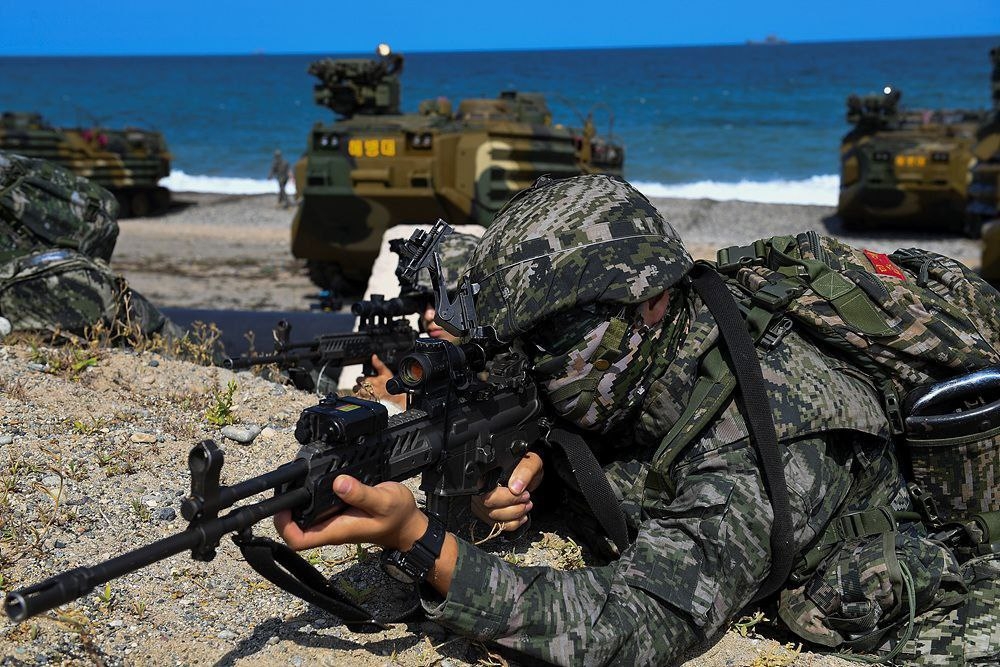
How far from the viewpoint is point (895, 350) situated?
2.71 meters

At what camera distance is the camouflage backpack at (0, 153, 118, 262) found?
5.06m

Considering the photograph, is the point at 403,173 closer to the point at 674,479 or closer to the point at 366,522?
the point at 674,479

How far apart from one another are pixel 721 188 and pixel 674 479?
31.3 metres

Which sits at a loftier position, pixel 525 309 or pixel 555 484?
pixel 525 309

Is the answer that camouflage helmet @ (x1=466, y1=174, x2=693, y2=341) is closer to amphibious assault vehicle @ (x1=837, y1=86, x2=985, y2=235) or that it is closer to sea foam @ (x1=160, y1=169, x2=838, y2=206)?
amphibious assault vehicle @ (x1=837, y1=86, x2=985, y2=235)

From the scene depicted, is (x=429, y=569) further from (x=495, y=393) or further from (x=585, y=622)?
(x=495, y=393)

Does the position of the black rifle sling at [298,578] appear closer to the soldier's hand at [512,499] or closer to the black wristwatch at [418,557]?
the black wristwatch at [418,557]

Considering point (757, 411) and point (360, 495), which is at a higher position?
point (757, 411)

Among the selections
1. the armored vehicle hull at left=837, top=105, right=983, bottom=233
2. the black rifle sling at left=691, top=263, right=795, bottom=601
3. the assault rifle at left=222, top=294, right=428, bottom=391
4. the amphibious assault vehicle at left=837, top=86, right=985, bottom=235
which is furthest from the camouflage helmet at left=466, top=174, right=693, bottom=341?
the amphibious assault vehicle at left=837, top=86, right=985, bottom=235

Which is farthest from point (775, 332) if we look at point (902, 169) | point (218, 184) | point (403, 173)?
point (218, 184)

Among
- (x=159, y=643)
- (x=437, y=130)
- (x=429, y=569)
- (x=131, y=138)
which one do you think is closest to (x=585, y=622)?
(x=429, y=569)

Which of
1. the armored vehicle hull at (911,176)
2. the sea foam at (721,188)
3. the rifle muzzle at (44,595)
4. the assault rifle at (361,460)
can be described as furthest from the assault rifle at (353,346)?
the sea foam at (721,188)

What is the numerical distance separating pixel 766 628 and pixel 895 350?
910 millimetres

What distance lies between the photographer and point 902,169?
1681cm
